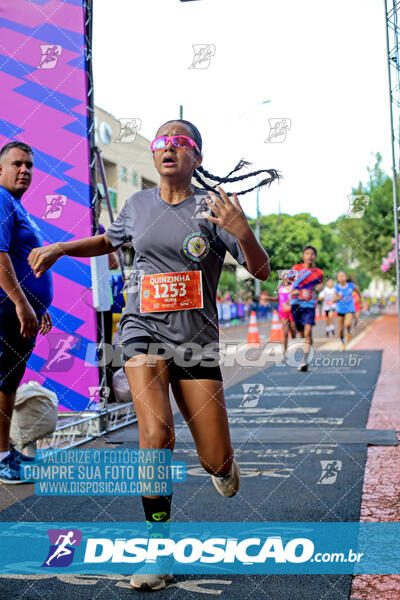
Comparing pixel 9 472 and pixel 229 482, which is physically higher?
pixel 229 482

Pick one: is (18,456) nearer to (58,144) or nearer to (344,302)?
(58,144)

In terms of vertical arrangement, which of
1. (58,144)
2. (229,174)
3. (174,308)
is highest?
(58,144)

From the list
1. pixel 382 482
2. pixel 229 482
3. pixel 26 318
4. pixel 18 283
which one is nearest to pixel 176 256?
pixel 229 482

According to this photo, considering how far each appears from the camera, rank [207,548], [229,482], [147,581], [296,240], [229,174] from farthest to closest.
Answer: [296,240] → [207,548] → [229,174] → [229,482] → [147,581]

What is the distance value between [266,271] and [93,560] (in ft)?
5.06

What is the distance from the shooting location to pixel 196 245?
2.97 m

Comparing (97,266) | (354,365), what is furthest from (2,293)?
(354,365)

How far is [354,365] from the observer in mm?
13203

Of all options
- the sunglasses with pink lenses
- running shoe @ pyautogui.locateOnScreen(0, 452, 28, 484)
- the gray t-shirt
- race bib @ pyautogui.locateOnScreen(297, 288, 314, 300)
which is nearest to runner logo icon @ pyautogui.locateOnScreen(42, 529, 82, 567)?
the gray t-shirt

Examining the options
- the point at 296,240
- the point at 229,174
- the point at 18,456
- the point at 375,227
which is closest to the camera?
the point at 229,174

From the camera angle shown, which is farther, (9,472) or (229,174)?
(9,472)

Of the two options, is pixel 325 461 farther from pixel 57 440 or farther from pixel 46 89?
pixel 46 89

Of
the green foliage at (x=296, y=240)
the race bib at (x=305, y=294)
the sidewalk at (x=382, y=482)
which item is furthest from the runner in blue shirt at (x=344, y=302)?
the green foliage at (x=296, y=240)

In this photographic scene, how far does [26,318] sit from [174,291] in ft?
5.75
